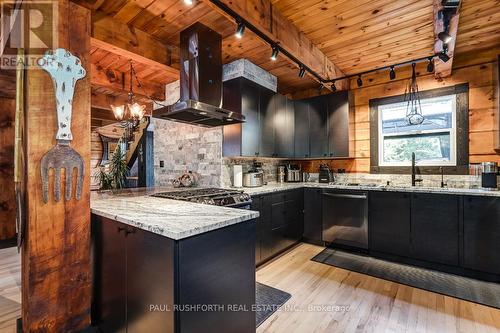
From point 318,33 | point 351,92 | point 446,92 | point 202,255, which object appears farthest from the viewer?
point 351,92

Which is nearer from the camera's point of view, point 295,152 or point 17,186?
point 17,186

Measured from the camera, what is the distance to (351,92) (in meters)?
3.94

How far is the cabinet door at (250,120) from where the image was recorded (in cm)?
301

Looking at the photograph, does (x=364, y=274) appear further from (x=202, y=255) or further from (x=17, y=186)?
(x=17, y=186)

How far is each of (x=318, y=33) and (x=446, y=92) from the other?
80.5 inches

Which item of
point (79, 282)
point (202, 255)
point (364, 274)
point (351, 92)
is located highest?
point (351, 92)

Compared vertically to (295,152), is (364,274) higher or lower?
lower

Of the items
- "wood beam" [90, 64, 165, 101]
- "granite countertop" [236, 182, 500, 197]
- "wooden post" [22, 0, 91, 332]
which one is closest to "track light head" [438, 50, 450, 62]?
"granite countertop" [236, 182, 500, 197]

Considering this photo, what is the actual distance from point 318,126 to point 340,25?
1659 mm

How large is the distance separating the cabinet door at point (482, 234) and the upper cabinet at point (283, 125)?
1596 mm

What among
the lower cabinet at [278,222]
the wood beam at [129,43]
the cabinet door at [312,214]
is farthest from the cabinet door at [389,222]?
the wood beam at [129,43]

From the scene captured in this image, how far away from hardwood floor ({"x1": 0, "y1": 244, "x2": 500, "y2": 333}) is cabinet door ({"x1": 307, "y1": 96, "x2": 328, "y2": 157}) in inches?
71.7

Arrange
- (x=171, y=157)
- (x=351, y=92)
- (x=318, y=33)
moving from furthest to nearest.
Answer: (x=351, y=92) < (x=171, y=157) < (x=318, y=33)

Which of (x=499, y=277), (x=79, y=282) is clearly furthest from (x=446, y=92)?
(x=79, y=282)
